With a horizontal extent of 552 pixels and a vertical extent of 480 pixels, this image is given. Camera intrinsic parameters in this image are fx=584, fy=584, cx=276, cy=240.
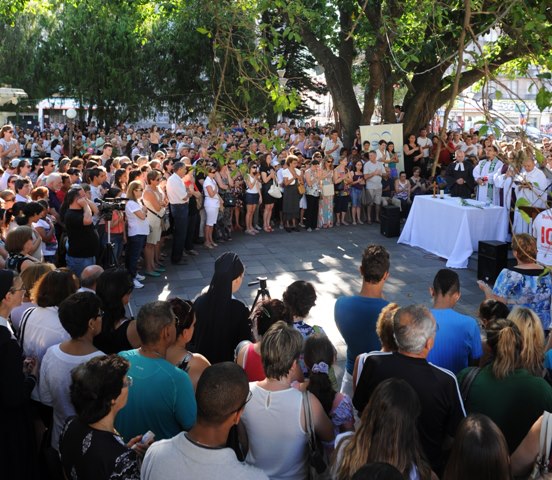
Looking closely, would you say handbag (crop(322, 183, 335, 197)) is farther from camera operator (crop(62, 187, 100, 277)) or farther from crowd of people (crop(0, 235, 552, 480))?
crowd of people (crop(0, 235, 552, 480))

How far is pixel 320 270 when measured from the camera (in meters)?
10.0

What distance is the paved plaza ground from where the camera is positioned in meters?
8.52

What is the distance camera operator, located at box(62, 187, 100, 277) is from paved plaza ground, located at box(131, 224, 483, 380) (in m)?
1.09

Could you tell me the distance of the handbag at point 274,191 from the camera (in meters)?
12.5

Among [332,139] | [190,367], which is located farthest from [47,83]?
[190,367]

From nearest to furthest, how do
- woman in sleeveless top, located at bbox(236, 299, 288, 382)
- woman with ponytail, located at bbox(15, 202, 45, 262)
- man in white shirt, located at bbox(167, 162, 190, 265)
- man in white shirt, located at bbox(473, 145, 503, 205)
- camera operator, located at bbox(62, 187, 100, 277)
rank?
1. woman in sleeveless top, located at bbox(236, 299, 288, 382)
2. woman with ponytail, located at bbox(15, 202, 45, 262)
3. camera operator, located at bbox(62, 187, 100, 277)
4. man in white shirt, located at bbox(167, 162, 190, 265)
5. man in white shirt, located at bbox(473, 145, 503, 205)

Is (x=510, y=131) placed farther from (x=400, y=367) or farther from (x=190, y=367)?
(x=190, y=367)

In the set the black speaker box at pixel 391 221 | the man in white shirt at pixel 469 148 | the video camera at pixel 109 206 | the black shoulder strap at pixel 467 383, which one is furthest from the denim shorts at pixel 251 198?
the black shoulder strap at pixel 467 383

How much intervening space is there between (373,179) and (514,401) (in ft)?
35.3

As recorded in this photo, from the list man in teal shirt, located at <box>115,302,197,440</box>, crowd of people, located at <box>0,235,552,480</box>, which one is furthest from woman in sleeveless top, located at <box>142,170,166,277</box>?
man in teal shirt, located at <box>115,302,197,440</box>

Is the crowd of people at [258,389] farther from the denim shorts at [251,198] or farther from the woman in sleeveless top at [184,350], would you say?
the denim shorts at [251,198]

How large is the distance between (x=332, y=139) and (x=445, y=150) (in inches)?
125

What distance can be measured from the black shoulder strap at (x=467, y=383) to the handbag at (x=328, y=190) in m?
9.70

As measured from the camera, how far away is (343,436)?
272 cm
